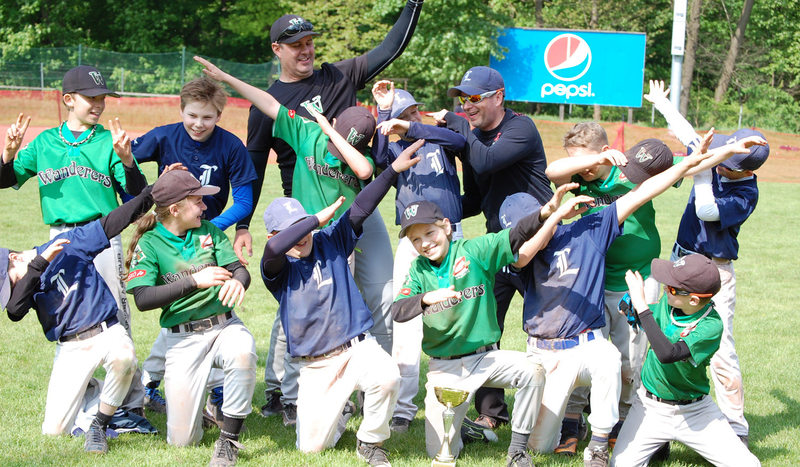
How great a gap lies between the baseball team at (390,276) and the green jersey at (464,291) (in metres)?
0.01

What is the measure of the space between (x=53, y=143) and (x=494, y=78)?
325 cm

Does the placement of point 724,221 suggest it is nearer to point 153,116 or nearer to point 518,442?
point 518,442

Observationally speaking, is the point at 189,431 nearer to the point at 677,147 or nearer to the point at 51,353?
the point at 51,353

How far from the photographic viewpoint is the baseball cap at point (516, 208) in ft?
18.2

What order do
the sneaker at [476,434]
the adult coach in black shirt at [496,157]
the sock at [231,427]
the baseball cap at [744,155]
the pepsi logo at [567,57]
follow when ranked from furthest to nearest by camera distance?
1. the pepsi logo at [567,57]
2. the adult coach in black shirt at [496,157]
3. the sneaker at [476,434]
4. the baseball cap at [744,155]
5. the sock at [231,427]

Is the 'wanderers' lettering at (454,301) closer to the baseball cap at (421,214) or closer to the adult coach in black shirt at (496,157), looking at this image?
the baseball cap at (421,214)

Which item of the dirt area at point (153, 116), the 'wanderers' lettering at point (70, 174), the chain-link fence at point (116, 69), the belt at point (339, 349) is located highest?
the 'wanderers' lettering at point (70, 174)

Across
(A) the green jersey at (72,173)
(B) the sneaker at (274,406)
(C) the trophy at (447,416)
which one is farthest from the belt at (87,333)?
(C) the trophy at (447,416)

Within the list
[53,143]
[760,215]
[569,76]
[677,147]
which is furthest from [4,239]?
[569,76]

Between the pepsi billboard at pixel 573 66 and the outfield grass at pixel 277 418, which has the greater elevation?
the outfield grass at pixel 277 418

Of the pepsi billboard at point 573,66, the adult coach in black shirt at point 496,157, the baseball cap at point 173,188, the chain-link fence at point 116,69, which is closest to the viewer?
the baseball cap at point 173,188

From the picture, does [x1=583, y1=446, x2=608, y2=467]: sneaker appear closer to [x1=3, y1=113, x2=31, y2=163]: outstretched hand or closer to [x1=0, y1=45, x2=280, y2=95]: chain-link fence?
[x1=3, y1=113, x2=31, y2=163]: outstretched hand

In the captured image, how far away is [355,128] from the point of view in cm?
575

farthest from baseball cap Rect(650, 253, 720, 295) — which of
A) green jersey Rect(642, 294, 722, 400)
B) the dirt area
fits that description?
the dirt area
